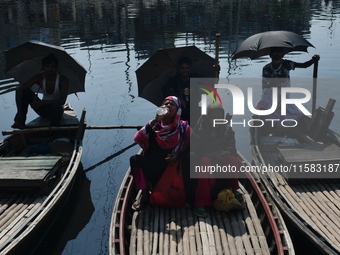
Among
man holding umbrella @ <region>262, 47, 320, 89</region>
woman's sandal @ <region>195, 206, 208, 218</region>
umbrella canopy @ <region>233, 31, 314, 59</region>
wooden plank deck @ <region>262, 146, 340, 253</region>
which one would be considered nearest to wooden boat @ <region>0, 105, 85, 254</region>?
woman's sandal @ <region>195, 206, 208, 218</region>

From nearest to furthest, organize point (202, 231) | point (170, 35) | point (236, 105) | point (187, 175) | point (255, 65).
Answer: point (202, 231), point (187, 175), point (236, 105), point (255, 65), point (170, 35)

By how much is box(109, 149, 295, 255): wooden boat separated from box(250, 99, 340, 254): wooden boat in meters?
0.45

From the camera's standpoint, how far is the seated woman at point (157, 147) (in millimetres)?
5730

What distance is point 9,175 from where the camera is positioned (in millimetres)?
6469

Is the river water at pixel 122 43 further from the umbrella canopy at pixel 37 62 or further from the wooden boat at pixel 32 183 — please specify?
the umbrella canopy at pixel 37 62

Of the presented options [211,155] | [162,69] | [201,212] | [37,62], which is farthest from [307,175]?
[37,62]

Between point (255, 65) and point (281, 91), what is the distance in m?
9.76

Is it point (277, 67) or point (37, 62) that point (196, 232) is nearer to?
point (277, 67)

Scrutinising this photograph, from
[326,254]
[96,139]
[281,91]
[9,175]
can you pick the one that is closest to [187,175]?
[326,254]

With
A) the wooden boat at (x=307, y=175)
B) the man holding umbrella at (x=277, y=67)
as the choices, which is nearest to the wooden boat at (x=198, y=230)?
the wooden boat at (x=307, y=175)

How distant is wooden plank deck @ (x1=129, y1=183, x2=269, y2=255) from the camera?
5.05 meters

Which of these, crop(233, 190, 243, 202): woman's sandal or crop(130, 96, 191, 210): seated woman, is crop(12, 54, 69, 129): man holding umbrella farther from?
crop(233, 190, 243, 202): woman's sandal

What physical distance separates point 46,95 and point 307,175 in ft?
19.0

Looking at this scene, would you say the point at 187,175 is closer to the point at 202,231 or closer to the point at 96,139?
the point at 202,231
